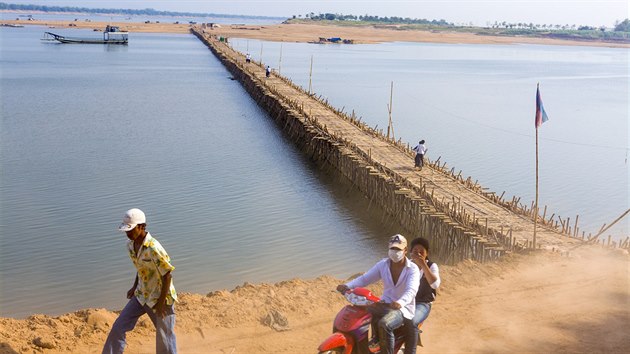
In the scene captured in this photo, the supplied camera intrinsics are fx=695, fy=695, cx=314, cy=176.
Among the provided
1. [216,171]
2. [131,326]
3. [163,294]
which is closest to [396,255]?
[163,294]

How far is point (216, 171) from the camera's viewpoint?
77.0 feet

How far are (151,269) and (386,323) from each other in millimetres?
2196

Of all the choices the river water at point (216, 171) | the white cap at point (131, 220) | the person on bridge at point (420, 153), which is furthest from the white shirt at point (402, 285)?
the person on bridge at point (420, 153)

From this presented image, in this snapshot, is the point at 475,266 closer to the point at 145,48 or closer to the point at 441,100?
the point at 441,100

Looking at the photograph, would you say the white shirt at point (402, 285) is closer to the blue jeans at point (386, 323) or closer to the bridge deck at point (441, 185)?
the blue jeans at point (386, 323)

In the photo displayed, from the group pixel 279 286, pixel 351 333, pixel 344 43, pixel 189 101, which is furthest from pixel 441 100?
pixel 344 43

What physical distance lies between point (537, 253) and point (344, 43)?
111 m

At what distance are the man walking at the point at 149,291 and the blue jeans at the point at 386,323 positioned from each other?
1.90 m

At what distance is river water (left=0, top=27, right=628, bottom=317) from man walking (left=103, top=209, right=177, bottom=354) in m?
6.31

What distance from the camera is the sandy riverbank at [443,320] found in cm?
784

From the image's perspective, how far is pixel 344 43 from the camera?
12044 cm

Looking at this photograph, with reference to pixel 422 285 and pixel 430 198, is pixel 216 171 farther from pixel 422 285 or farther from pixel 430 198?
pixel 422 285

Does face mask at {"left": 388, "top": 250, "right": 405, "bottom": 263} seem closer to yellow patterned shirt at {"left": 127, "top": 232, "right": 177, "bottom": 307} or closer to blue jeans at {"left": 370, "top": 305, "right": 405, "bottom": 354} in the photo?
blue jeans at {"left": 370, "top": 305, "right": 405, "bottom": 354}

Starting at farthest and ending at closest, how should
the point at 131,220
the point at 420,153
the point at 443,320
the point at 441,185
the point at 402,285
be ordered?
the point at 420,153 → the point at 441,185 → the point at 443,320 → the point at 402,285 → the point at 131,220
